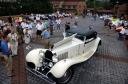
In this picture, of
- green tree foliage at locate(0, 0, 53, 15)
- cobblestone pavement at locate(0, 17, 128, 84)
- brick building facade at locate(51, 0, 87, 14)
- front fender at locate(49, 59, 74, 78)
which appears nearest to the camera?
front fender at locate(49, 59, 74, 78)

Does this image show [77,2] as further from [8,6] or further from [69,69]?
[69,69]

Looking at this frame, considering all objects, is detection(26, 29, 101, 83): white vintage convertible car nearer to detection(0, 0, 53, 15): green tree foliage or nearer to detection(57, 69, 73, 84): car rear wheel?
detection(57, 69, 73, 84): car rear wheel

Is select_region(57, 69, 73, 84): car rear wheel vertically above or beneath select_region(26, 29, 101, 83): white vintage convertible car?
beneath

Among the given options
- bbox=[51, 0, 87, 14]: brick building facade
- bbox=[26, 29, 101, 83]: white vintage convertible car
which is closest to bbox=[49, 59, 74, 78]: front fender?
bbox=[26, 29, 101, 83]: white vintage convertible car

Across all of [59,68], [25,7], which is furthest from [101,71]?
[25,7]

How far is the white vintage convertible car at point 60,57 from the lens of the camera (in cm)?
1228

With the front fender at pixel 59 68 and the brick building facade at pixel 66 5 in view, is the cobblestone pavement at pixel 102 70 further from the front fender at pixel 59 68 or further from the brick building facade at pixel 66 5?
the brick building facade at pixel 66 5

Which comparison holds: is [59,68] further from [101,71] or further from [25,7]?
[25,7]

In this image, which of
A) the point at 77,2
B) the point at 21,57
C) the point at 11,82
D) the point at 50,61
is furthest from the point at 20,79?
the point at 77,2

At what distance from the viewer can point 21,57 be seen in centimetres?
1662

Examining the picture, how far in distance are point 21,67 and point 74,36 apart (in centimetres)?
341

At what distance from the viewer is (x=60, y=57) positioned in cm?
1348

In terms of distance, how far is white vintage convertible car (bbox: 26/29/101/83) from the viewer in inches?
484

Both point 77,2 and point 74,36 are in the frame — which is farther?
point 77,2
